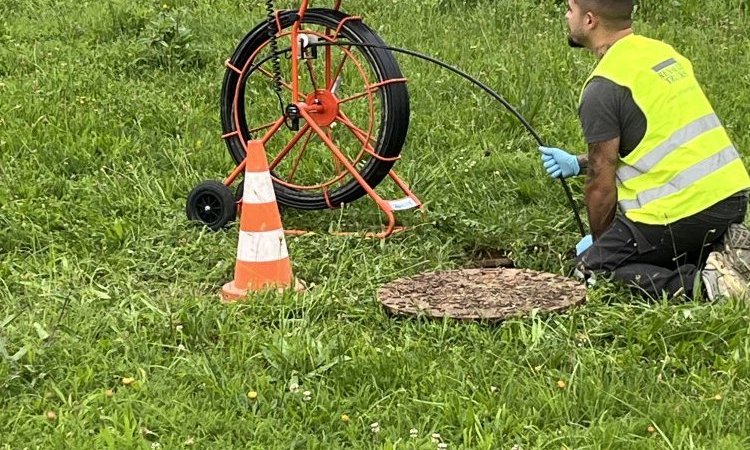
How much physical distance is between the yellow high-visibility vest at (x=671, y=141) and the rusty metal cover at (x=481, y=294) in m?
0.52

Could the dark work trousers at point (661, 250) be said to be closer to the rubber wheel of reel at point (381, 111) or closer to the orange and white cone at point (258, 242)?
the rubber wheel of reel at point (381, 111)

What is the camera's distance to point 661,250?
15.1 ft

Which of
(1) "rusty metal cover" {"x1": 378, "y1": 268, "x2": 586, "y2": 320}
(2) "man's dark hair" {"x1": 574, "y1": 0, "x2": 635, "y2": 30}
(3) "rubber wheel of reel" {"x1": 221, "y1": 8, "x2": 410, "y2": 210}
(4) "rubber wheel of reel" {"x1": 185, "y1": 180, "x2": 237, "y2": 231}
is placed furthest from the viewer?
(4) "rubber wheel of reel" {"x1": 185, "y1": 180, "x2": 237, "y2": 231}

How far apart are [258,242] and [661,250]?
5.64 feet

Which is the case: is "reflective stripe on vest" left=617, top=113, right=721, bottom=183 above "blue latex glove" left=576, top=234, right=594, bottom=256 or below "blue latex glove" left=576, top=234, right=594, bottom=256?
above

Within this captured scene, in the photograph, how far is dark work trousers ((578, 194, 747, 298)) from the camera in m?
4.49

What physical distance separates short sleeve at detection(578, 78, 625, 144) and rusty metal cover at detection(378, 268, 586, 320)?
0.63 meters

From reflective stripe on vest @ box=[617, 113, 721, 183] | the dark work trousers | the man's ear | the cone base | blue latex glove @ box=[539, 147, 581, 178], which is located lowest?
the cone base

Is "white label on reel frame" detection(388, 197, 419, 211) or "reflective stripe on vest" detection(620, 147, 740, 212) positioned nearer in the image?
"reflective stripe on vest" detection(620, 147, 740, 212)

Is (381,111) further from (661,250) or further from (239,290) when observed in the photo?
(661,250)

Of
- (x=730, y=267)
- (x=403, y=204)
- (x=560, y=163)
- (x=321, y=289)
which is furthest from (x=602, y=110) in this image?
(x=321, y=289)

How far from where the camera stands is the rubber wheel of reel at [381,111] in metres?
5.36

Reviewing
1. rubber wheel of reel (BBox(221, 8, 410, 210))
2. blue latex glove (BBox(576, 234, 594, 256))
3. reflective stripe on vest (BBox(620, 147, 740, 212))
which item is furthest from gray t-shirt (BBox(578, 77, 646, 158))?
rubber wheel of reel (BBox(221, 8, 410, 210))

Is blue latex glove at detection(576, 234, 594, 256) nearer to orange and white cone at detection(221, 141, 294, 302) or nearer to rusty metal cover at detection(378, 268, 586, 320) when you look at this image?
rusty metal cover at detection(378, 268, 586, 320)
